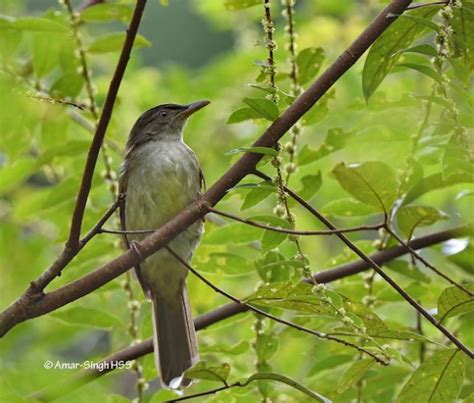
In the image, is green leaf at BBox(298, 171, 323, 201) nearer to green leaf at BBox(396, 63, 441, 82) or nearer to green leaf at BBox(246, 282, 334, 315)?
green leaf at BBox(246, 282, 334, 315)

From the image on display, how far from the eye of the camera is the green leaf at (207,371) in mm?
2678

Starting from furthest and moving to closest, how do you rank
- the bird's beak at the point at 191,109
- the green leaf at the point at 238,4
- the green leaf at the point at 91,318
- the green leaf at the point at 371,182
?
the bird's beak at the point at 191,109, the green leaf at the point at 91,318, the green leaf at the point at 238,4, the green leaf at the point at 371,182

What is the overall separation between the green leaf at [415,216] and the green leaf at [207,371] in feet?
2.65

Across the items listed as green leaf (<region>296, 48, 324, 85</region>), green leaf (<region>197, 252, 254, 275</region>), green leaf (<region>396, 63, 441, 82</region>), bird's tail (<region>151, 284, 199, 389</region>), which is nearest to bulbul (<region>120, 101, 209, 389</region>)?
bird's tail (<region>151, 284, 199, 389</region>)

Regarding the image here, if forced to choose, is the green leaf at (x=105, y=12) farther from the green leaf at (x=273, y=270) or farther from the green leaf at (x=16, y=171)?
the green leaf at (x=273, y=270)

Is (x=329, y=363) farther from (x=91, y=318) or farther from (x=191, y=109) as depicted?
(x=191, y=109)

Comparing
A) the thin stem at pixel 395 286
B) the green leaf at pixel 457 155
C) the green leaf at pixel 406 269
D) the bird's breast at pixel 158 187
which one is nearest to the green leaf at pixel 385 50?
the green leaf at pixel 457 155

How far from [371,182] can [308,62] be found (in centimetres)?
63

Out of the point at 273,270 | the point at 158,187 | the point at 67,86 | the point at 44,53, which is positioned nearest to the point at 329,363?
the point at 273,270

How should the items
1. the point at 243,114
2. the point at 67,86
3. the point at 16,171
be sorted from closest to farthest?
the point at 243,114 → the point at 67,86 → the point at 16,171

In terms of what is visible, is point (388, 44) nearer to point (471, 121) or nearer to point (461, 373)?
point (471, 121)

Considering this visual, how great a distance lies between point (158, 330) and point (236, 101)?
1.94 meters

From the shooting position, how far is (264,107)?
254 cm

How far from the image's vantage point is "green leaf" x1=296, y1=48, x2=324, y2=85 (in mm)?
3328
